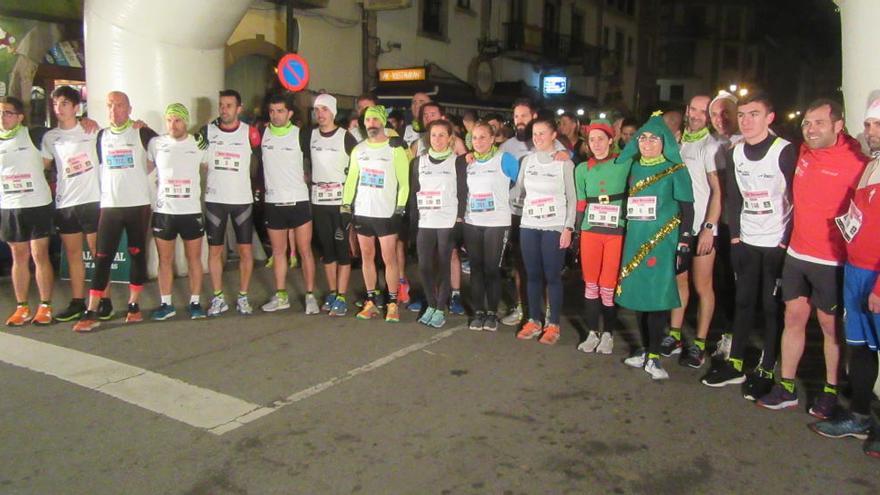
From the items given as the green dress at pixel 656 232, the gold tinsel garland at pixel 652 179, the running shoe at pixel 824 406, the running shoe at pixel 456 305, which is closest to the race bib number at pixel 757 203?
the green dress at pixel 656 232

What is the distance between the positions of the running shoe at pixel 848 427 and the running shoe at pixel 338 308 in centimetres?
415

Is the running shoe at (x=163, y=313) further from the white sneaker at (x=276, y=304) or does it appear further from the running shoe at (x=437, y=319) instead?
the running shoe at (x=437, y=319)

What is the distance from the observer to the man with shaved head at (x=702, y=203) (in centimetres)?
530

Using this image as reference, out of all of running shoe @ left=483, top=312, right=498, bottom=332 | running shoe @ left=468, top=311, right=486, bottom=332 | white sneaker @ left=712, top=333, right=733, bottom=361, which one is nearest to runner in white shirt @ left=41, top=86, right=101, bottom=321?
running shoe @ left=468, top=311, right=486, bottom=332

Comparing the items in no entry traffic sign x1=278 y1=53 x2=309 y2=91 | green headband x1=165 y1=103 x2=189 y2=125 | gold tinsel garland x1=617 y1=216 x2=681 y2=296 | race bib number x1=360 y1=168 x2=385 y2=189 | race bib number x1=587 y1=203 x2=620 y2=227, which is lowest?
gold tinsel garland x1=617 y1=216 x2=681 y2=296

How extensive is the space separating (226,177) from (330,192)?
977mm

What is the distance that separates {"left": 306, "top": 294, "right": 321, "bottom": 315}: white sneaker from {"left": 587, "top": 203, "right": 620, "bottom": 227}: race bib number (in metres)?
2.88

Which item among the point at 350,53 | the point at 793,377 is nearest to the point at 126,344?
the point at 793,377

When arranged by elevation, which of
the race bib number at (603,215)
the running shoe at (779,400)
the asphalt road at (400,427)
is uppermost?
the race bib number at (603,215)

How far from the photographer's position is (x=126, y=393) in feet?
15.4

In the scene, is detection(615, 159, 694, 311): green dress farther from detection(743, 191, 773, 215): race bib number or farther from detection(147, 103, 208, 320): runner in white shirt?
detection(147, 103, 208, 320): runner in white shirt

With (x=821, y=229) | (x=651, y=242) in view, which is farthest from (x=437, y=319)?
(x=821, y=229)

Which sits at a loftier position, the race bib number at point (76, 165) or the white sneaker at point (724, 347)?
the race bib number at point (76, 165)

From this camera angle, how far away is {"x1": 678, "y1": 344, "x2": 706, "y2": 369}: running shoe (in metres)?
5.39
